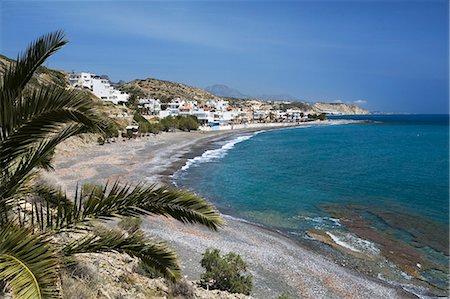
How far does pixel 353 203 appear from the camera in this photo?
23766mm

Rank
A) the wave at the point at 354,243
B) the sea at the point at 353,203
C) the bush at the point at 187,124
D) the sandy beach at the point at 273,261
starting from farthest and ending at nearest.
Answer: the bush at the point at 187,124, the wave at the point at 354,243, the sea at the point at 353,203, the sandy beach at the point at 273,261

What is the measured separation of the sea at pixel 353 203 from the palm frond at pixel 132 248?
9911 mm

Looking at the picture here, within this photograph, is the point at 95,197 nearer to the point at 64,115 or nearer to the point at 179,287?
the point at 64,115

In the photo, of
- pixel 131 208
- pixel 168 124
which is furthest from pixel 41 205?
pixel 168 124

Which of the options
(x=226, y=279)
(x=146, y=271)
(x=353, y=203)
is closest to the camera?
(x=146, y=271)

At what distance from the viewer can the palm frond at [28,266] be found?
279 centimetres

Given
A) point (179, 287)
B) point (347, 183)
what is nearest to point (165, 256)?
point (179, 287)

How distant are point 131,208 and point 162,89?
6815 inches

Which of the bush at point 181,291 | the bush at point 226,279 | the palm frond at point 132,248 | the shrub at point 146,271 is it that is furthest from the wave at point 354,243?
the palm frond at point 132,248

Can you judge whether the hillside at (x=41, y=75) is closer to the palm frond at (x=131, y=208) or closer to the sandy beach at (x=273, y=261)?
the palm frond at (x=131, y=208)

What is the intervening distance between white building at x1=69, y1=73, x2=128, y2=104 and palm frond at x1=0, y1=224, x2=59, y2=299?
88.7 m

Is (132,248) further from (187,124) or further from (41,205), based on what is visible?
(187,124)

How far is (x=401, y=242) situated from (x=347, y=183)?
1421 centimetres

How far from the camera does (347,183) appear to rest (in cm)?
3052
